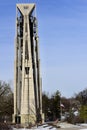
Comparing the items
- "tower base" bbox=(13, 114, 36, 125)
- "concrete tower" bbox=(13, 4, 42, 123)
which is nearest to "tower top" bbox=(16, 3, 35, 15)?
"concrete tower" bbox=(13, 4, 42, 123)

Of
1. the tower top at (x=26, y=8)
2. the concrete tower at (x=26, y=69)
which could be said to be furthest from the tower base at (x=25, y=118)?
the tower top at (x=26, y=8)

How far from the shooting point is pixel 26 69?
75.9 metres

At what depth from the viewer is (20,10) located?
252ft

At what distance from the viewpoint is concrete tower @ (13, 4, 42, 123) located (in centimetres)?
7481

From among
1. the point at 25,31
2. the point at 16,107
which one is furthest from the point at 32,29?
the point at 16,107

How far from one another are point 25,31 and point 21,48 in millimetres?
3449

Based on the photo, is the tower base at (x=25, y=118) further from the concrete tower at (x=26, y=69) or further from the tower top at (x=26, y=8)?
the tower top at (x=26, y=8)

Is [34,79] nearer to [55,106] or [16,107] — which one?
[16,107]

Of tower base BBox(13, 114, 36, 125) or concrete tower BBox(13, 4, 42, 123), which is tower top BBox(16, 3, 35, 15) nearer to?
concrete tower BBox(13, 4, 42, 123)

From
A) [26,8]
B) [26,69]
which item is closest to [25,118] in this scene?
[26,69]

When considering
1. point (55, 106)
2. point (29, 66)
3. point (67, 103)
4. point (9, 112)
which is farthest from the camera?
point (67, 103)

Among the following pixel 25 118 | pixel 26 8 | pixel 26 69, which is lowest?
pixel 25 118

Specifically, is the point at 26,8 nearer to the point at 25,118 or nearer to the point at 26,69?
the point at 26,69

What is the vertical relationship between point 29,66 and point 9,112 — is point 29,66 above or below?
above
